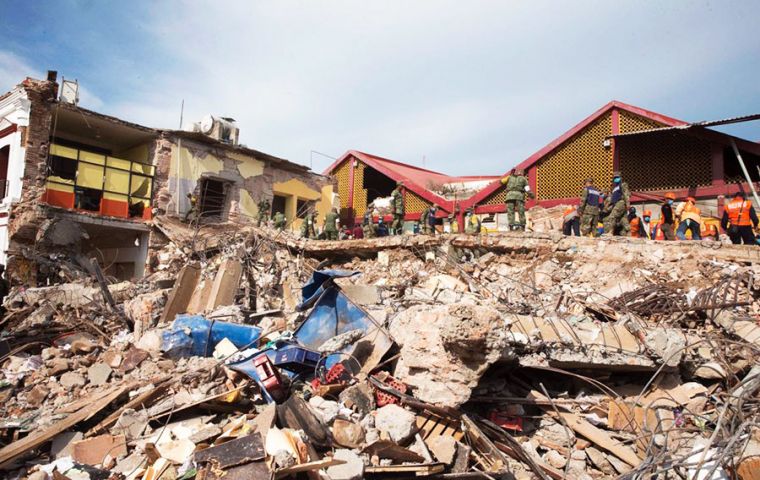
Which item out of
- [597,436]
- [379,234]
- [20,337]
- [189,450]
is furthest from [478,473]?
[379,234]

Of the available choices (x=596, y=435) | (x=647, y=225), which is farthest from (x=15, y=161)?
(x=647, y=225)

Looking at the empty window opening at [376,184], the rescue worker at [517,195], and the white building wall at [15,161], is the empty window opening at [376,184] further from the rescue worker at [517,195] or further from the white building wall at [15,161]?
the white building wall at [15,161]

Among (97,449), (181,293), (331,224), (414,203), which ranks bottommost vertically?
(97,449)

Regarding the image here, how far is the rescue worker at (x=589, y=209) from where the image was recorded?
980cm

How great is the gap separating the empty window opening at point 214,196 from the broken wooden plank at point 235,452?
1330 cm

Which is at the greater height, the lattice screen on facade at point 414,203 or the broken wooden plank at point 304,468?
the lattice screen on facade at point 414,203

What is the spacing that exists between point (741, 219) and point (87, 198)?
15.9 metres

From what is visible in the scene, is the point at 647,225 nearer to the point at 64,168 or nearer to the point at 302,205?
the point at 302,205

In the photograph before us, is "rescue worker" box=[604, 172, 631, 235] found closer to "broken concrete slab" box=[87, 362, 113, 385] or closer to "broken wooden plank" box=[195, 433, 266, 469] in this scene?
"broken wooden plank" box=[195, 433, 266, 469]

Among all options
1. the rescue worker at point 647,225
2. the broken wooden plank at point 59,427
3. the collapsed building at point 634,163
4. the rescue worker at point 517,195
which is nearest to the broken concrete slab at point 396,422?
the broken wooden plank at point 59,427

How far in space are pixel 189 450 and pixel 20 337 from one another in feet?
16.9

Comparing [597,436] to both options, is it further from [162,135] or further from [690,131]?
[162,135]

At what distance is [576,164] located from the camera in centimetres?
1338

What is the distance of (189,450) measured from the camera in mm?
3600
